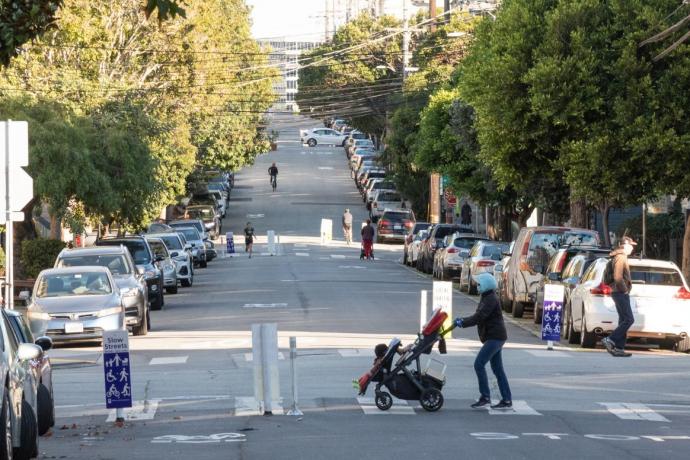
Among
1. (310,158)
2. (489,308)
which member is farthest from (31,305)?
(310,158)

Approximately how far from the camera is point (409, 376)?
16.6 meters

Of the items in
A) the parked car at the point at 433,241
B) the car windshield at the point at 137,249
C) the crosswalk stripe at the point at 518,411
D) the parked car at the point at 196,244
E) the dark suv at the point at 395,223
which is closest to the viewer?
the crosswalk stripe at the point at 518,411

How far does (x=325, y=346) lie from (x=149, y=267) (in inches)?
424

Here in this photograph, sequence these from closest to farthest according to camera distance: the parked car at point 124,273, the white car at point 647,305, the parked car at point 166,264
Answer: the white car at point 647,305
the parked car at point 124,273
the parked car at point 166,264

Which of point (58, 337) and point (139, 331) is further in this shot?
point (139, 331)

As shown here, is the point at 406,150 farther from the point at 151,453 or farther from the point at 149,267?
the point at 151,453

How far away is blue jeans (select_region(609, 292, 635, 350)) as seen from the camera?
76.8 feet

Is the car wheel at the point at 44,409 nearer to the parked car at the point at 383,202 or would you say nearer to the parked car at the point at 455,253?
the parked car at the point at 455,253

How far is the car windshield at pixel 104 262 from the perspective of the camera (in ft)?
96.8

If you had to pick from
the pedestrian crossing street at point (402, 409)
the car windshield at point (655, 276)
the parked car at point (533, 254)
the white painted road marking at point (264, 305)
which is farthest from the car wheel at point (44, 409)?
the white painted road marking at point (264, 305)

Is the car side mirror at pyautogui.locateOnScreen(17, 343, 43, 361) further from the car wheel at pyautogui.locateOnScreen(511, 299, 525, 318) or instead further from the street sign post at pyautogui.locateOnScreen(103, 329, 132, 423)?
the car wheel at pyautogui.locateOnScreen(511, 299, 525, 318)

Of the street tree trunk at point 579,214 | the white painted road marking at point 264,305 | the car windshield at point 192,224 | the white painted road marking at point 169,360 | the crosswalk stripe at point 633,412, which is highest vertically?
the street tree trunk at point 579,214

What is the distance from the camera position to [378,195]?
8081cm

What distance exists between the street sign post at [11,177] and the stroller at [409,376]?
272 inches
